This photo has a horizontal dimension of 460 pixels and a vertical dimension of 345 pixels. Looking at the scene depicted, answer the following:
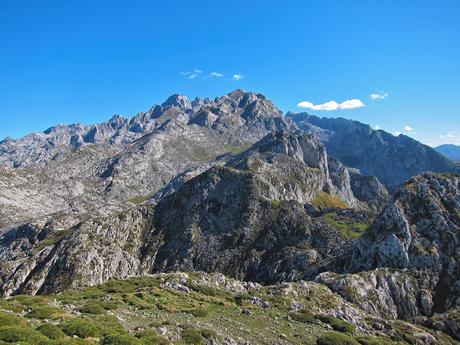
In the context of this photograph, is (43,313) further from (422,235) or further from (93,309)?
(422,235)

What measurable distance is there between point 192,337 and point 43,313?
37.2ft

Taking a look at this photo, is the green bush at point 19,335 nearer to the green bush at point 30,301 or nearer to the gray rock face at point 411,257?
A: the green bush at point 30,301

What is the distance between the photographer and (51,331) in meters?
25.2

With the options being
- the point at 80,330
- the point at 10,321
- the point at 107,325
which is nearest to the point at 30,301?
the point at 107,325

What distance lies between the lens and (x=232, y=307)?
48.4 m

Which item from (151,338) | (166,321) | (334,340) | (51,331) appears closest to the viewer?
(51,331)

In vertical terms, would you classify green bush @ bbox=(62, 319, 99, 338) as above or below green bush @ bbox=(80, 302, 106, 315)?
above

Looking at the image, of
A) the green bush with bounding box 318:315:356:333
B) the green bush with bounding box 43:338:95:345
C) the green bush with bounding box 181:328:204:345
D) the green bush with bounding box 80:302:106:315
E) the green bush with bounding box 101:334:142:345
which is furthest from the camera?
the green bush with bounding box 318:315:356:333

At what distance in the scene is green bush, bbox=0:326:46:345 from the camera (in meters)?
22.4

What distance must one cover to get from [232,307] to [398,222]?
86942 mm

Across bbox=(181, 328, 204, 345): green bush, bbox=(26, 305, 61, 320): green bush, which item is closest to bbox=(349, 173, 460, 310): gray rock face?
bbox=(181, 328, 204, 345): green bush

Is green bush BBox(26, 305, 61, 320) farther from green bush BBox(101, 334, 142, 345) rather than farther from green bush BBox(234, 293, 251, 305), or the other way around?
green bush BBox(234, 293, 251, 305)

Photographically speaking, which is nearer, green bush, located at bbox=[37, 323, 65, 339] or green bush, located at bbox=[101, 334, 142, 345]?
green bush, located at bbox=[37, 323, 65, 339]

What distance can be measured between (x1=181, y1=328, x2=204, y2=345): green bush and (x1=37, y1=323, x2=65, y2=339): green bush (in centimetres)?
941
